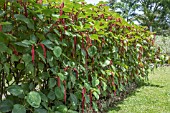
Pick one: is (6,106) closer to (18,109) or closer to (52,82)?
(18,109)

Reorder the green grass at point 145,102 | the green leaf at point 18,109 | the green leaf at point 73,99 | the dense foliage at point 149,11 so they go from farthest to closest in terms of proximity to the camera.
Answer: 1. the dense foliage at point 149,11
2. the green grass at point 145,102
3. the green leaf at point 73,99
4. the green leaf at point 18,109

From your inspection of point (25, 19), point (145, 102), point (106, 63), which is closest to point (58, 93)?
point (25, 19)

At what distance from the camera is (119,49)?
3641 millimetres

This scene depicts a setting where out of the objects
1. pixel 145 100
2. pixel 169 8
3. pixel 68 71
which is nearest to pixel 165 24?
pixel 169 8

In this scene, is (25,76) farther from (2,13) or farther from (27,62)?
(2,13)

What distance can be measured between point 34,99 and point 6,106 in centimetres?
18

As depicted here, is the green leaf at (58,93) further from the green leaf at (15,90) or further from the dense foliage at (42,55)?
the green leaf at (15,90)

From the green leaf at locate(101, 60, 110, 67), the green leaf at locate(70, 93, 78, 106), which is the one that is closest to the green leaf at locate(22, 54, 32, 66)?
the green leaf at locate(70, 93, 78, 106)

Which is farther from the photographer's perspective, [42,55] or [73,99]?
[73,99]

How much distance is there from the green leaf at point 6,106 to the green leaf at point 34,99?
0.13 metres

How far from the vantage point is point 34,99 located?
1.55 m

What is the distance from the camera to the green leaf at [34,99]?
1.53 metres

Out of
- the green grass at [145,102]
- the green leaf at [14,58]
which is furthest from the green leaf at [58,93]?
the green grass at [145,102]

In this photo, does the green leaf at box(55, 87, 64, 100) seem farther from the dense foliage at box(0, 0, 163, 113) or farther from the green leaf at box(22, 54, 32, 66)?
the green leaf at box(22, 54, 32, 66)
